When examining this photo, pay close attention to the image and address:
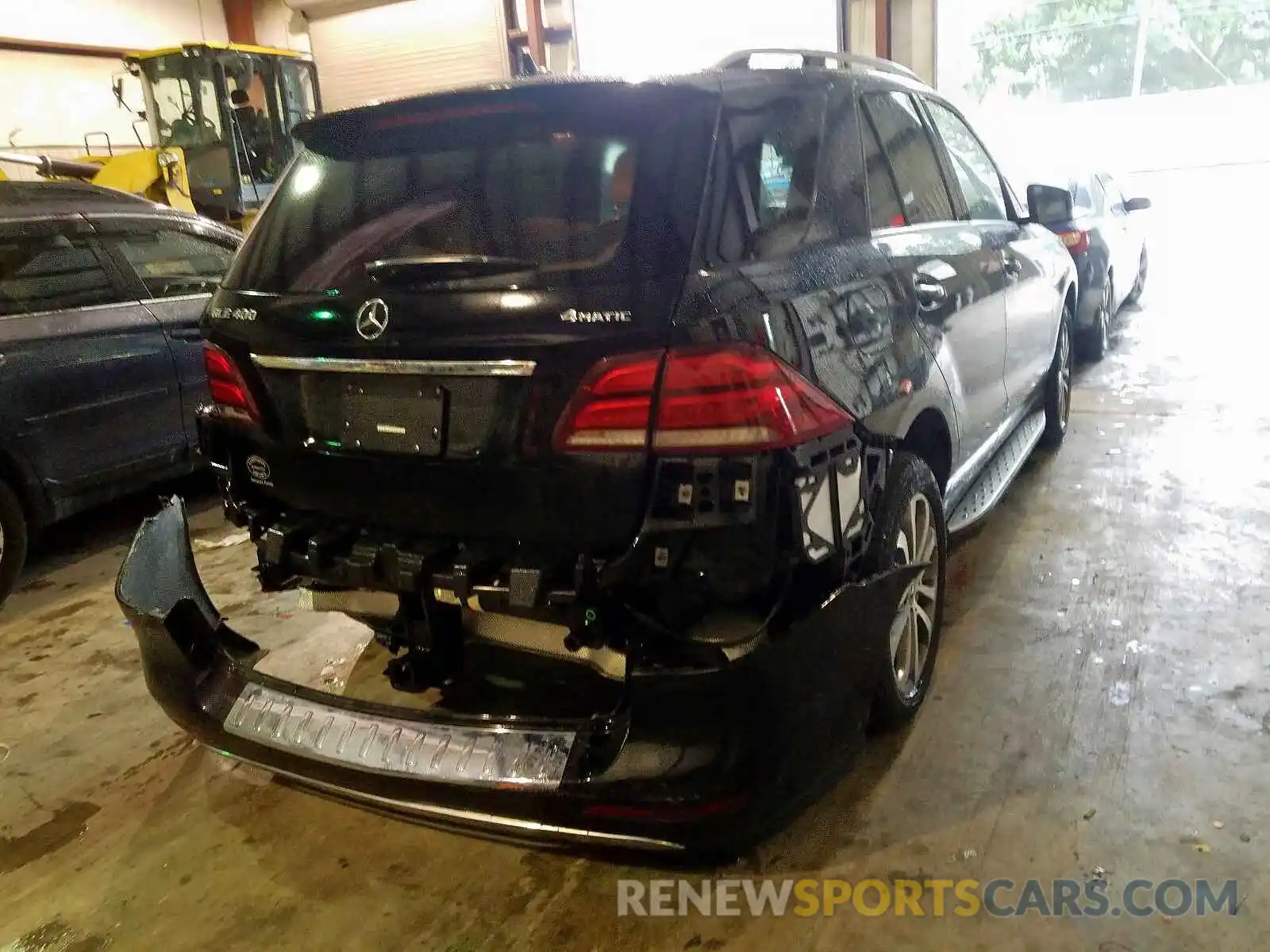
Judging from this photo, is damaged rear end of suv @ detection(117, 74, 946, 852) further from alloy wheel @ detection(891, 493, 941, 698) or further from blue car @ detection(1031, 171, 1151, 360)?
blue car @ detection(1031, 171, 1151, 360)

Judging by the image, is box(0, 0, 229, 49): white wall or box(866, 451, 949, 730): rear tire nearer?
box(866, 451, 949, 730): rear tire

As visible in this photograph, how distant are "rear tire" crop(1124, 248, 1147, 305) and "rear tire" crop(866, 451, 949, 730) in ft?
23.0

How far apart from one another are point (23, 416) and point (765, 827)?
349cm

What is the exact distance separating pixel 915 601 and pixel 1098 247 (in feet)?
15.5

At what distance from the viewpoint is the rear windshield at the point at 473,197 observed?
1925 mm

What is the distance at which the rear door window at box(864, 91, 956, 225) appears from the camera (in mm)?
2816

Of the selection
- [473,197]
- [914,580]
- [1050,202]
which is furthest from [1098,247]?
[473,197]

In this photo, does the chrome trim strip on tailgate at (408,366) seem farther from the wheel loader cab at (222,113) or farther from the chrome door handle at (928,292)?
the wheel loader cab at (222,113)

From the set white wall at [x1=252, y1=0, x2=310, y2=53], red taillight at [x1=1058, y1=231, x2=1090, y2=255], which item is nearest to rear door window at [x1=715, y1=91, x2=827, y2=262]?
red taillight at [x1=1058, y1=231, x2=1090, y2=255]

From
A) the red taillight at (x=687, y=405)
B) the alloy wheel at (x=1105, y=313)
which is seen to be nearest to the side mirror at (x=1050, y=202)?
the red taillight at (x=687, y=405)

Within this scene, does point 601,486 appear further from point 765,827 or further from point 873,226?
point 873,226

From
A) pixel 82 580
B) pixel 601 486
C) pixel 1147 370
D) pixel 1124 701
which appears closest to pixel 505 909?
pixel 601 486

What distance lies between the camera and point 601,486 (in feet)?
6.08

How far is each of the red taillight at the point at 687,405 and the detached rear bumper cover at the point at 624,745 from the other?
397mm
